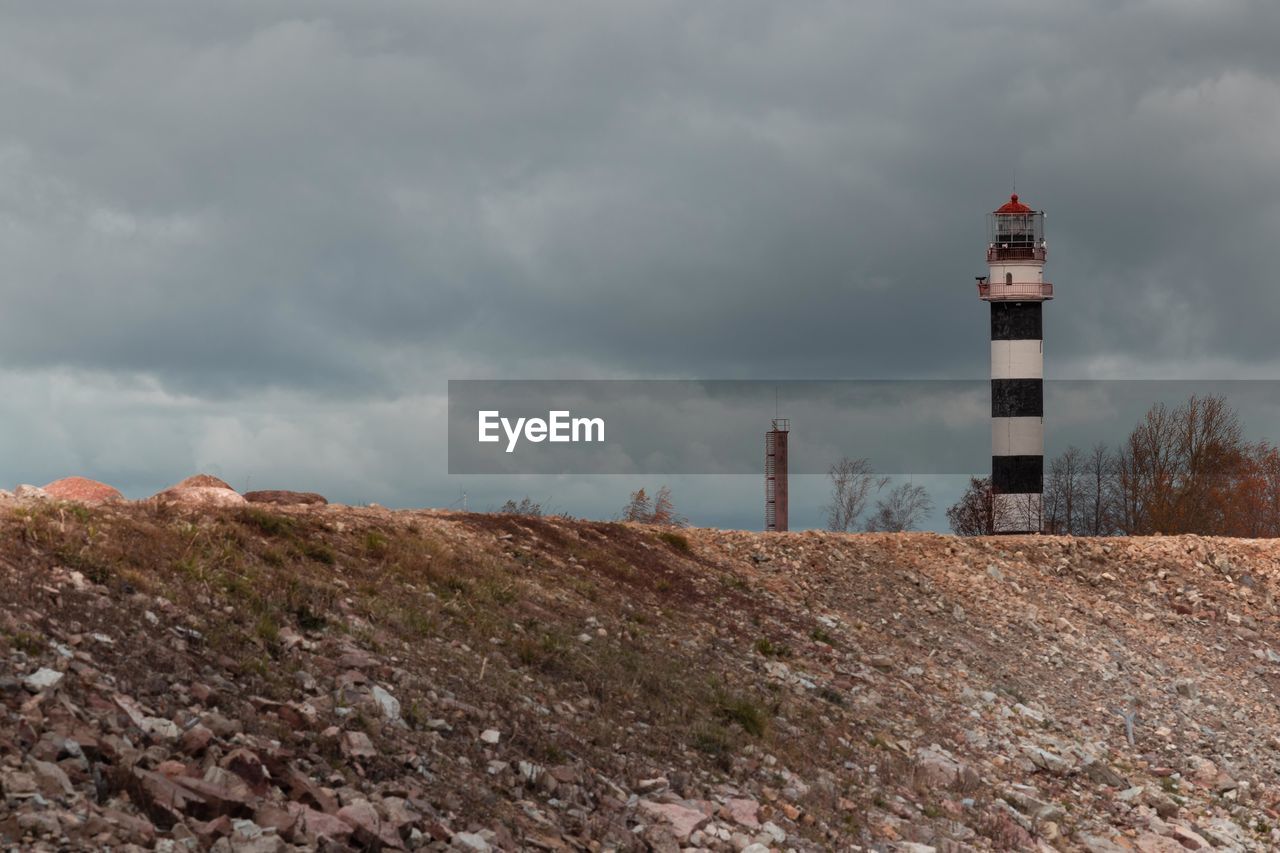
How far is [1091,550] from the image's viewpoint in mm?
32156

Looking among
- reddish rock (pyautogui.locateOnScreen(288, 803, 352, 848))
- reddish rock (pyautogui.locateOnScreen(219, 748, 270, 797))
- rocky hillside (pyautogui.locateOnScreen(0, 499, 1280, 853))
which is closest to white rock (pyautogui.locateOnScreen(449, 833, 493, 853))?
rocky hillside (pyautogui.locateOnScreen(0, 499, 1280, 853))

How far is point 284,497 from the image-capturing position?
73.2ft

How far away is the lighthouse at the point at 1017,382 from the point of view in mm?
47031

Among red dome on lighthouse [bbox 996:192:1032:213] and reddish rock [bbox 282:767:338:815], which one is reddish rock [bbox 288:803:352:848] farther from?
red dome on lighthouse [bbox 996:192:1032:213]

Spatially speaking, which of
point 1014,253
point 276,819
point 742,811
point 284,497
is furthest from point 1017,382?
point 276,819

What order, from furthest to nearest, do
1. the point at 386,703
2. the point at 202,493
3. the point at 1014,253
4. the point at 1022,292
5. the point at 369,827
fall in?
the point at 1014,253 < the point at 1022,292 < the point at 202,493 < the point at 386,703 < the point at 369,827

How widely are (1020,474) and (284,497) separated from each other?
33346 mm

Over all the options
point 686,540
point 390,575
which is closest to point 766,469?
point 686,540

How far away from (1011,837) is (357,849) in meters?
8.75

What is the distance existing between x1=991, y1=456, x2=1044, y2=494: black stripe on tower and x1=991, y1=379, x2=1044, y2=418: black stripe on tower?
1763 millimetres

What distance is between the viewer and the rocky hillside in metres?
9.64

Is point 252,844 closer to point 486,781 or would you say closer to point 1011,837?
point 486,781

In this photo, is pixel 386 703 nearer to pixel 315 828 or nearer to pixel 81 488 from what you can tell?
pixel 315 828

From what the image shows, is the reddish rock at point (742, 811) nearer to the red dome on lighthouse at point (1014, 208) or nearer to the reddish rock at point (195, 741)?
the reddish rock at point (195, 741)
